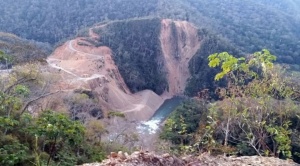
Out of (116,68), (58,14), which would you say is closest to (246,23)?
(58,14)

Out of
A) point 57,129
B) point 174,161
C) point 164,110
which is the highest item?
point 174,161

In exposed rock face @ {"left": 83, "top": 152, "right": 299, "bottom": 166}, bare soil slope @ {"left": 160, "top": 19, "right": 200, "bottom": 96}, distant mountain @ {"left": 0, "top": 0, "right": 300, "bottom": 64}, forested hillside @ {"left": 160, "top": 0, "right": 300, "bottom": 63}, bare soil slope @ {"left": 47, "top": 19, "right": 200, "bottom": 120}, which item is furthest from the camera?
forested hillside @ {"left": 160, "top": 0, "right": 300, "bottom": 63}

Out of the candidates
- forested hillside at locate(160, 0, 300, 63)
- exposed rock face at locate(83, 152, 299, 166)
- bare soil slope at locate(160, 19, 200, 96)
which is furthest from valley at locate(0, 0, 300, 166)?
forested hillside at locate(160, 0, 300, 63)

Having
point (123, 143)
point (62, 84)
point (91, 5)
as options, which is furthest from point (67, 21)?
point (123, 143)

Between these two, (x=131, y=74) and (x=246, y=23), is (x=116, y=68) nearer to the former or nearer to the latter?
(x=131, y=74)

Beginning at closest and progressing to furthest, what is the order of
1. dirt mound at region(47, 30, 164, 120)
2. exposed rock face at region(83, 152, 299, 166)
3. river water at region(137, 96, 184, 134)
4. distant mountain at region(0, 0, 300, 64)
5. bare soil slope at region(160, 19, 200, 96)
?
exposed rock face at region(83, 152, 299, 166) → dirt mound at region(47, 30, 164, 120) → river water at region(137, 96, 184, 134) → bare soil slope at region(160, 19, 200, 96) → distant mountain at region(0, 0, 300, 64)

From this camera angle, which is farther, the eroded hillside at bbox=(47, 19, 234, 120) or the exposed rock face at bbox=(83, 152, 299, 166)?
the eroded hillside at bbox=(47, 19, 234, 120)

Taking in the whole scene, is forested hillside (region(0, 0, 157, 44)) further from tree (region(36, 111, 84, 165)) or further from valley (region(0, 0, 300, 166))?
tree (region(36, 111, 84, 165))
